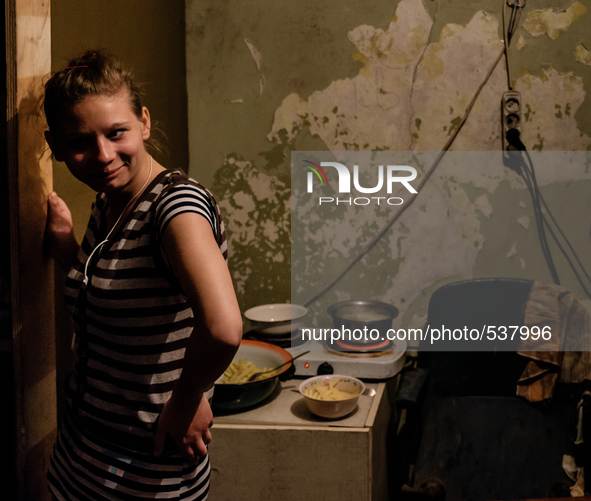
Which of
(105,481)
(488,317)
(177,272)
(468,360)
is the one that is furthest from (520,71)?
(105,481)

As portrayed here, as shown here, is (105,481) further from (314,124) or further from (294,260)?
(314,124)

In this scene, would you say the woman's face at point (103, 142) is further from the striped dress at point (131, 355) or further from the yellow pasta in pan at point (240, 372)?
the yellow pasta in pan at point (240, 372)

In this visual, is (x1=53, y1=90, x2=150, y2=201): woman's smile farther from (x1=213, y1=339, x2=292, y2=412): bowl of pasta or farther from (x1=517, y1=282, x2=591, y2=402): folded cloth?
(x1=517, y1=282, x2=591, y2=402): folded cloth

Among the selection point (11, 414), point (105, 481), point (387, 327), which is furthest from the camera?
point (387, 327)

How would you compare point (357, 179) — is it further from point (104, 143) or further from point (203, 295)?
point (203, 295)

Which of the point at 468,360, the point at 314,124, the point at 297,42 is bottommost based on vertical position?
the point at 468,360

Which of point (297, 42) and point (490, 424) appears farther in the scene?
point (297, 42)

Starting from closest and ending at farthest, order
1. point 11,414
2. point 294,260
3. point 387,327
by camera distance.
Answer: point 11,414 < point 387,327 < point 294,260

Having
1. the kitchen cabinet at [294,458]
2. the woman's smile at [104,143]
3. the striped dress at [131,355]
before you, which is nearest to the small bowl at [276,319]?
the kitchen cabinet at [294,458]

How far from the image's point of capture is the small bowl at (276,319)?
2.13 m

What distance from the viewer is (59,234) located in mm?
1193

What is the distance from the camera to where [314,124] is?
8.19 ft

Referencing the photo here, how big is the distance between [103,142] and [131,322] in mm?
323

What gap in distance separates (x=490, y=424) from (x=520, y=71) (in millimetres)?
1582
